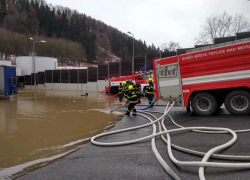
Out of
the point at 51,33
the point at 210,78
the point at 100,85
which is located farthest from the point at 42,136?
the point at 51,33

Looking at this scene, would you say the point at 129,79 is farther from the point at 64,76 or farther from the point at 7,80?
the point at 64,76

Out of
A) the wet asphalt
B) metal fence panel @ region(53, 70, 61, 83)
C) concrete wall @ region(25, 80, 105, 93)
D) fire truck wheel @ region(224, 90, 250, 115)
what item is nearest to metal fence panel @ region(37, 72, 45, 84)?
concrete wall @ region(25, 80, 105, 93)

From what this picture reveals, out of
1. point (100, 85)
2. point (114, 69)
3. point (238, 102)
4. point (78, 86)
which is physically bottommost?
point (238, 102)

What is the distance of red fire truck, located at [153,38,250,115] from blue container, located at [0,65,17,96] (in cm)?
1413

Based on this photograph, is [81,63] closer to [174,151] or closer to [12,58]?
[12,58]

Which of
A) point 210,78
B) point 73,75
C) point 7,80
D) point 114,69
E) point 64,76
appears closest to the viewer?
point 210,78

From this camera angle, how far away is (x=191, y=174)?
2.99 m

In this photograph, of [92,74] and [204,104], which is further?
[92,74]

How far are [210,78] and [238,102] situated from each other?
1.20m

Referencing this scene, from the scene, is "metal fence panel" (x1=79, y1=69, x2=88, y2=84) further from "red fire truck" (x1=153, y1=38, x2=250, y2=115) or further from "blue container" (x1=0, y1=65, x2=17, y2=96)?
"red fire truck" (x1=153, y1=38, x2=250, y2=115)

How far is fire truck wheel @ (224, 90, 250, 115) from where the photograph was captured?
Answer: 6.31m

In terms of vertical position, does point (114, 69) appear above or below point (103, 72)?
above

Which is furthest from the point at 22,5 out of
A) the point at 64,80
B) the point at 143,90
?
the point at 143,90

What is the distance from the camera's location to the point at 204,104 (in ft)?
23.1
